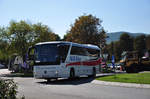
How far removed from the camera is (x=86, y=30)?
47.2 m

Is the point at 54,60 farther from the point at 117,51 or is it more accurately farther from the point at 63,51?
the point at 117,51

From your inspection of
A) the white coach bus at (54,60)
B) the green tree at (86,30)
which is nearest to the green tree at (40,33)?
the green tree at (86,30)

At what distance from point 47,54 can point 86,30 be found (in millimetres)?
28934

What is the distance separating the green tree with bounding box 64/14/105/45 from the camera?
4597 centimetres

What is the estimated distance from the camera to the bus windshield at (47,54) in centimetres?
1880

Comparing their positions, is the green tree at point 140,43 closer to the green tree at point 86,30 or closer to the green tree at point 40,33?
the green tree at point 86,30

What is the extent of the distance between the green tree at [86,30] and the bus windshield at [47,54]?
26.7 m

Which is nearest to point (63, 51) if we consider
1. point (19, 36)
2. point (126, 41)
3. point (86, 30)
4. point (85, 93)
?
point (85, 93)

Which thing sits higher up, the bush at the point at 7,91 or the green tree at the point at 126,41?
the green tree at the point at 126,41

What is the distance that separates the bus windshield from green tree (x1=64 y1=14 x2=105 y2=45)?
26.7 meters

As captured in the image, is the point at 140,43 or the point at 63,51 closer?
the point at 63,51

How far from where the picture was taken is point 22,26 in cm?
3581

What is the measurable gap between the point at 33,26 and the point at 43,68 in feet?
63.1

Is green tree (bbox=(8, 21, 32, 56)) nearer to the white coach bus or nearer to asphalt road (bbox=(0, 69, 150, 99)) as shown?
the white coach bus
